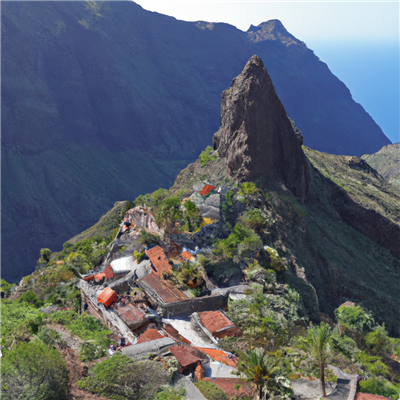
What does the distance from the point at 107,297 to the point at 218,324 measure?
7714 millimetres

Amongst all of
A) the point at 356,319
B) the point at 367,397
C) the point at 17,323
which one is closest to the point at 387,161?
the point at 356,319

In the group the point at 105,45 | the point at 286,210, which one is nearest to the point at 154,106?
the point at 105,45

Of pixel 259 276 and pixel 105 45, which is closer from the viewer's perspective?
pixel 259 276

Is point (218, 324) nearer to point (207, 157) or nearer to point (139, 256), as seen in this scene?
point (139, 256)

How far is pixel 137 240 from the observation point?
36656 millimetres

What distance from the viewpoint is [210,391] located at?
18547 millimetres

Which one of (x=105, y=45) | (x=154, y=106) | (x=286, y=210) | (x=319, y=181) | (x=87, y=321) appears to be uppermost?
(x=105, y=45)

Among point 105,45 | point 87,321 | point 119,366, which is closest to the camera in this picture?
point 119,366

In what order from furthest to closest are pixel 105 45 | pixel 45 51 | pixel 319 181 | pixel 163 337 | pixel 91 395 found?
pixel 105 45 < pixel 45 51 < pixel 319 181 < pixel 163 337 < pixel 91 395

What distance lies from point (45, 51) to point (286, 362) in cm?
14876

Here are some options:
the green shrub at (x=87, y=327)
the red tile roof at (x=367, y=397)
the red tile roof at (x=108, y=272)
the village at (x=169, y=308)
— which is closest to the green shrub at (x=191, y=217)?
the village at (x=169, y=308)

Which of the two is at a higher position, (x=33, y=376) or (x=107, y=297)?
(x=33, y=376)

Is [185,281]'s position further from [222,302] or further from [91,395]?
[91,395]

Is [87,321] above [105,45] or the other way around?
the other way around
